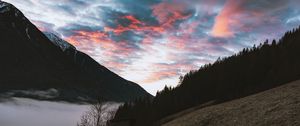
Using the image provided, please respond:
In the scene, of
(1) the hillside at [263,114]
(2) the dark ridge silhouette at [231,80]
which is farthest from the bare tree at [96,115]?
(1) the hillside at [263,114]

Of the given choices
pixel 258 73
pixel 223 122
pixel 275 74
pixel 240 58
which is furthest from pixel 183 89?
pixel 223 122

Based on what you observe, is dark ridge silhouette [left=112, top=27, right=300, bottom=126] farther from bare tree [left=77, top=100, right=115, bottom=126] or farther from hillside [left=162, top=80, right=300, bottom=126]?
hillside [left=162, top=80, right=300, bottom=126]

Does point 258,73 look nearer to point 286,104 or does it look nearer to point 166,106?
point 166,106

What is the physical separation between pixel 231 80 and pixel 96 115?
36.0 metres

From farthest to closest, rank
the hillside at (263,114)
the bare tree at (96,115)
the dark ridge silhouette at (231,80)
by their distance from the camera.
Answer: the bare tree at (96,115) < the dark ridge silhouette at (231,80) < the hillside at (263,114)

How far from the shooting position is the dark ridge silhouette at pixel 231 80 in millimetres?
83750

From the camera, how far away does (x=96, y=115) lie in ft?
373

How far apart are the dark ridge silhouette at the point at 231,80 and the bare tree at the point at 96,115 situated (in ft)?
20.8

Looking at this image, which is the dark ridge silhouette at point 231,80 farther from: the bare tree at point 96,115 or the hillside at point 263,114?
the hillside at point 263,114

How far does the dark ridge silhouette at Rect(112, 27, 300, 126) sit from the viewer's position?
83.8 meters

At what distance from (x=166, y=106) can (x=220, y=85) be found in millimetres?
21702

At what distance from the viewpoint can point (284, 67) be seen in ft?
263

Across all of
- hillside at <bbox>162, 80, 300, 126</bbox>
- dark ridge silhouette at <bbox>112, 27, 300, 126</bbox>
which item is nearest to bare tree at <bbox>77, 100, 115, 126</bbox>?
dark ridge silhouette at <bbox>112, 27, 300, 126</bbox>

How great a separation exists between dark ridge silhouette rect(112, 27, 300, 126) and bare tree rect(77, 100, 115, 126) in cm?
633
